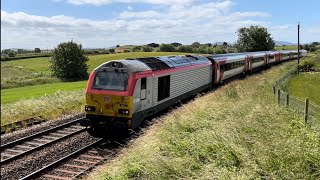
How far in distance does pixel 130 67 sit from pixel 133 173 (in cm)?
540

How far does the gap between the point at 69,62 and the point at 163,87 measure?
40.9 metres

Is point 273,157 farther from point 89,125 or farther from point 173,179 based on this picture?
point 89,125

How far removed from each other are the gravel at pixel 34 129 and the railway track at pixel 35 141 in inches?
20.9

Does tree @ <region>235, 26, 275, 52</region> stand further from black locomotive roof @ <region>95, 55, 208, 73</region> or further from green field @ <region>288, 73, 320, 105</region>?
black locomotive roof @ <region>95, 55, 208, 73</region>

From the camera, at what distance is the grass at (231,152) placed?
281 inches

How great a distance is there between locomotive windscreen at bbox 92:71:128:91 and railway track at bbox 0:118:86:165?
2.41 metres

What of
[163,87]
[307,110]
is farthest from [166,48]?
[307,110]

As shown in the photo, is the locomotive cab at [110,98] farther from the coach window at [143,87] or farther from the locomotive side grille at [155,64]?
the locomotive side grille at [155,64]

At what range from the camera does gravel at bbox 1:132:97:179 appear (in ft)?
32.0

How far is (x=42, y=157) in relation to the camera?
36.2 feet

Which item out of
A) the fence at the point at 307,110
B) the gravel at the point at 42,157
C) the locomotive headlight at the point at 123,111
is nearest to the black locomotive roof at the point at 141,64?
the locomotive headlight at the point at 123,111

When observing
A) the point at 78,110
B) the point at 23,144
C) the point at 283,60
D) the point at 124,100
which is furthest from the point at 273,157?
the point at 283,60

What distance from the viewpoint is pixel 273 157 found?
24.4 ft

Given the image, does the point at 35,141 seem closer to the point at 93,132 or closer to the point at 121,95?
the point at 93,132
